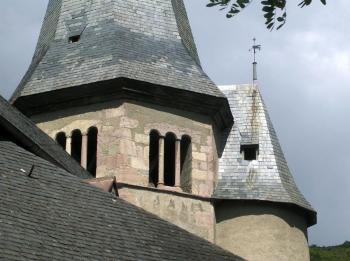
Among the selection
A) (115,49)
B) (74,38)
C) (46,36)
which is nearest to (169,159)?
(115,49)

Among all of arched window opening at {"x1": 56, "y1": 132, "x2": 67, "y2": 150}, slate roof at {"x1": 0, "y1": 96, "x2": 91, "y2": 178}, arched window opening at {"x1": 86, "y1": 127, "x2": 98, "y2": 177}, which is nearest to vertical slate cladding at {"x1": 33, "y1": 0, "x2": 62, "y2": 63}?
arched window opening at {"x1": 56, "y1": 132, "x2": 67, "y2": 150}

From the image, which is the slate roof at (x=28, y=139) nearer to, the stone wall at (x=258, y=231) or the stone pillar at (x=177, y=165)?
the stone pillar at (x=177, y=165)

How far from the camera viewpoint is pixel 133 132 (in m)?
26.2

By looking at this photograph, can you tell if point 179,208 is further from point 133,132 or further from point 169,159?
point 133,132

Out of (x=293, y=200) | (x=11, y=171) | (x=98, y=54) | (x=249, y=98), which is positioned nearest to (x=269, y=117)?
(x=249, y=98)

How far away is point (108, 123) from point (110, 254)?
13.9 m

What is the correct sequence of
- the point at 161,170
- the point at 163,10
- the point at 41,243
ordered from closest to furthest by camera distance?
1. the point at 41,243
2. the point at 161,170
3. the point at 163,10

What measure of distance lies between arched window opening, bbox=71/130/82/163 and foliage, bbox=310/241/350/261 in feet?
67.9

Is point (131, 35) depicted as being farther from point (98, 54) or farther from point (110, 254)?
point (110, 254)

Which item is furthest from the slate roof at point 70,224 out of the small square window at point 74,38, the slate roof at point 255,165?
the small square window at point 74,38

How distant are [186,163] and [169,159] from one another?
15.8 inches

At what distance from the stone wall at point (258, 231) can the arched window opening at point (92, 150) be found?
9.20 ft

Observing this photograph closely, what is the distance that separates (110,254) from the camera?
1245cm

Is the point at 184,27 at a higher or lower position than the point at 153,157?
higher
